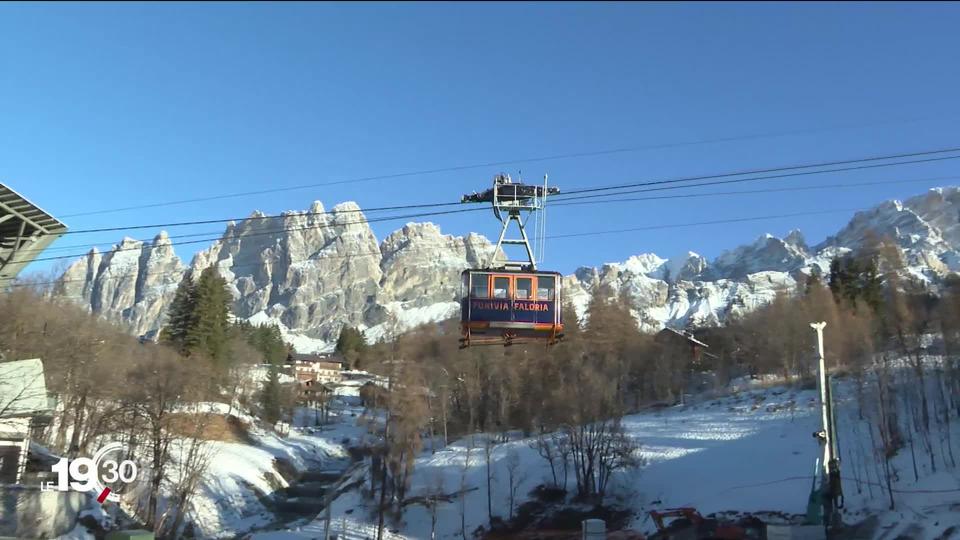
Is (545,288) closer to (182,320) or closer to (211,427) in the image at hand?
(211,427)

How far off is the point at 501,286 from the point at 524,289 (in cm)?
75

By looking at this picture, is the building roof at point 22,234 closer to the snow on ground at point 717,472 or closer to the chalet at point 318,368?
the snow on ground at point 717,472

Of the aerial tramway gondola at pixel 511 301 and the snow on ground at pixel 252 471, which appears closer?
the aerial tramway gondola at pixel 511 301

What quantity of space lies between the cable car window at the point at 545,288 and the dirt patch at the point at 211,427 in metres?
38.7

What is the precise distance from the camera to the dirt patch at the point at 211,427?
5747 cm

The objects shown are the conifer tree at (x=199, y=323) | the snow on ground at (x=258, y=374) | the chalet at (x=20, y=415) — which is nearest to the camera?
the chalet at (x=20, y=415)

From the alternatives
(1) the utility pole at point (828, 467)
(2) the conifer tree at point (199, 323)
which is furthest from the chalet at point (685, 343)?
(1) the utility pole at point (828, 467)

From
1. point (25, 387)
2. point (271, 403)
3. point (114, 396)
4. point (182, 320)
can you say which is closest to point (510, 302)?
point (25, 387)

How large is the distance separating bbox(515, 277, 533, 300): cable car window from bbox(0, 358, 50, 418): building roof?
25.6 metres

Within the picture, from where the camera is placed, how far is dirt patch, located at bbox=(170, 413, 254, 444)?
189 feet

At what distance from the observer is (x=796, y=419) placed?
190 ft

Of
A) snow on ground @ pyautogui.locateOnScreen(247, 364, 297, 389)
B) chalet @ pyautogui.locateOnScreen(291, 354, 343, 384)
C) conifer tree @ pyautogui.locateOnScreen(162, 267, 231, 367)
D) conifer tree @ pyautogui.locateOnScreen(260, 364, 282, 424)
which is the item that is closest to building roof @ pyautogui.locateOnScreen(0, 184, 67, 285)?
conifer tree @ pyautogui.locateOnScreen(162, 267, 231, 367)

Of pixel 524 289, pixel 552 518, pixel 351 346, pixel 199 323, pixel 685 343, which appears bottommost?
pixel 552 518

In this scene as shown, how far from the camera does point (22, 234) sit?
1380 inches
